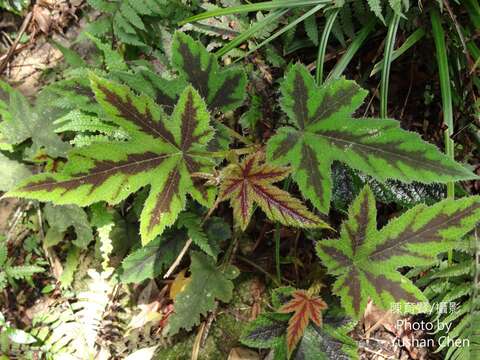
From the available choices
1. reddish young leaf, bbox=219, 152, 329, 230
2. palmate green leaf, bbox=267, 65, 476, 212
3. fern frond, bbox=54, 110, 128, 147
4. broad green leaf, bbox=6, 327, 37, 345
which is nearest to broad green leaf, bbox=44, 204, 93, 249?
fern frond, bbox=54, 110, 128, 147

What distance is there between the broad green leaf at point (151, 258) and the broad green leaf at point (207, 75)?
0.63 m

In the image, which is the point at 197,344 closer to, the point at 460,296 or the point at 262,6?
the point at 460,296

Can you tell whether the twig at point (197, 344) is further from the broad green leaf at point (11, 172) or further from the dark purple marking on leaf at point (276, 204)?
the broad green leaf at point (11, 172)

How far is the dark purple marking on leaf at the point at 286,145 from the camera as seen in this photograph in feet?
4.91

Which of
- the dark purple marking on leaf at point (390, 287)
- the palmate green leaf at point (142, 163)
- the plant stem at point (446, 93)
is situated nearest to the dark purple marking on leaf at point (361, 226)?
the dark purple marking on leaf at point (390, 287)

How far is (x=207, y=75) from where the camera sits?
167 cm

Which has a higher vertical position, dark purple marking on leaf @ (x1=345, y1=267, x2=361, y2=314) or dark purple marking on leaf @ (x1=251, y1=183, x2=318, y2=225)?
dark purple marking on leaf @ (x1=251, y1=183, x2=318, y2=225)

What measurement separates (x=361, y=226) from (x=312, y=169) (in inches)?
11.1

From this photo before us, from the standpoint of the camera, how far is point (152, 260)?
193 cm

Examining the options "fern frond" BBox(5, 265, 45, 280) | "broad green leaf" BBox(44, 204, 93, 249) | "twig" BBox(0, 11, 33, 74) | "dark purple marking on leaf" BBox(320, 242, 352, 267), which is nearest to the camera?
"dark purple marking on leaf" BBox(320, 242, 352, 267)

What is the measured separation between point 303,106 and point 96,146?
69cm

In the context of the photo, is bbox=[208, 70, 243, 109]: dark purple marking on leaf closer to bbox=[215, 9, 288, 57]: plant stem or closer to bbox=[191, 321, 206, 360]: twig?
bbox=[215, 9, 288, 57]: plant stem

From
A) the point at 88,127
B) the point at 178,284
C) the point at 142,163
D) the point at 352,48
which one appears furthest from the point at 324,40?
the point at 178,284

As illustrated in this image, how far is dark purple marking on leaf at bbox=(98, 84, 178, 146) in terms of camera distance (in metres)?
1.36
